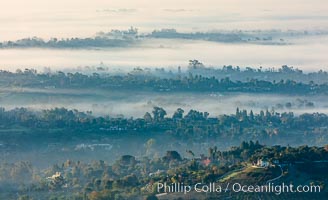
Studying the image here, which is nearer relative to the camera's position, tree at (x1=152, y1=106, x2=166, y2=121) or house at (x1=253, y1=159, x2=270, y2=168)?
house at (x1=253, y1=159, x2=270, y2=168)

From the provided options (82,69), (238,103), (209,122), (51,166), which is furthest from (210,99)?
(51,166)

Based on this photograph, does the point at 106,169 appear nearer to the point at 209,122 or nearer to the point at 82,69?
the point at 209,122

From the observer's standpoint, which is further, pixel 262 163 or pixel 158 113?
pixel 158 113

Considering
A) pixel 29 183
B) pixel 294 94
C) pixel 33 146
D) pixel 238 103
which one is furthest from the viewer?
pixel 294 94

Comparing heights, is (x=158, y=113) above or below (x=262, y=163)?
below

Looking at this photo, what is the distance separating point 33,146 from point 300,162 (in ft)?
77.2

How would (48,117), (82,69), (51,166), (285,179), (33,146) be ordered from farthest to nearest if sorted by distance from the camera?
1. (82,69)
2. (48,117)
3. (33,146)
4. (51,166)
5. (285,179)

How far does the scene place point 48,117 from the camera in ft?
284

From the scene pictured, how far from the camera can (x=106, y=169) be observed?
66000mm

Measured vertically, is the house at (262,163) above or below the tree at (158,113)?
above

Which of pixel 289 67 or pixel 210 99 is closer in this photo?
pixel 210 99

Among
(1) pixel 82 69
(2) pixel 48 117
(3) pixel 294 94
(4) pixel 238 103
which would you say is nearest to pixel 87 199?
(2) pixel 48 117

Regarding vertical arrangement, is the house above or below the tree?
above

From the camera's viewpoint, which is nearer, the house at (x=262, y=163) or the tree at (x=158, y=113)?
the house at (x=262, y=163)
